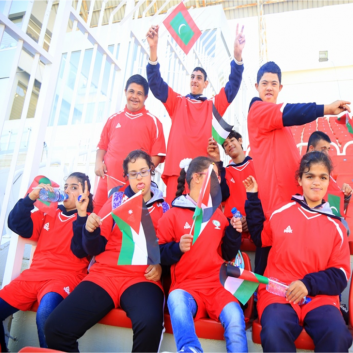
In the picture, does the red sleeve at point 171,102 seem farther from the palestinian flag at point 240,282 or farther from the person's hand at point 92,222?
the palestinian flag at point 240,282

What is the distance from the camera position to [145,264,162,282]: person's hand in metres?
2.09

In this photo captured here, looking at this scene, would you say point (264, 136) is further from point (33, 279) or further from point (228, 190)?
point (33, 279)

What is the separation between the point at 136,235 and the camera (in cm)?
201

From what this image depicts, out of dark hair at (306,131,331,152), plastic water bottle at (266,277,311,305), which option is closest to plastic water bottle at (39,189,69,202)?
plastic water bottle at (266,277,311,305)

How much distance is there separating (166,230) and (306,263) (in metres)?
0.84

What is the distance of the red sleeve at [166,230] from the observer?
220 centimetres

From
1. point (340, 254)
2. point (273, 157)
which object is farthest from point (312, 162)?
point (340, 254)

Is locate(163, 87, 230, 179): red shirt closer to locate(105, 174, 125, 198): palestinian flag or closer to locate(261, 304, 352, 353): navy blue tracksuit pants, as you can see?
locate(105, 174, 125, 198): palestinian flag

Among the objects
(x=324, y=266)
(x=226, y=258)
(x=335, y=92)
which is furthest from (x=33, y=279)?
(x=335, y=92)

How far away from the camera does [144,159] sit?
8.31ft

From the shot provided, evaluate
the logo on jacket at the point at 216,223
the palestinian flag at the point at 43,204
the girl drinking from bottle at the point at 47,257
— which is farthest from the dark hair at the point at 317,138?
the palestinian flag at the point at 43,204

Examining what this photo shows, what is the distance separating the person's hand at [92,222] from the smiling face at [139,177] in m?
0.43

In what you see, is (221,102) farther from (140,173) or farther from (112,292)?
(112,292)

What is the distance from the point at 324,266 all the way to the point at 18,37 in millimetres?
2408
